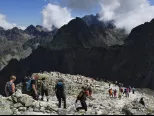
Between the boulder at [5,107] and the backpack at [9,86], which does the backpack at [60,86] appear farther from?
the boulder at [5,107]

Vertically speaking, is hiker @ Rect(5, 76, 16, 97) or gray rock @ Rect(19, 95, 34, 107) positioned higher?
hiker @ Rect(5, 76, 16, 97)

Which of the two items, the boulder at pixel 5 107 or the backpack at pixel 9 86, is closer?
the boulder at pixel 5 107

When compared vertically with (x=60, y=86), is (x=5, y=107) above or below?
below

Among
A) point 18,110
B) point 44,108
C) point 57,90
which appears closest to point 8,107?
point 18,110

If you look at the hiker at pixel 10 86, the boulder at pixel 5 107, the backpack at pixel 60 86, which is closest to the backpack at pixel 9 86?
the hiker at pixel 10 86

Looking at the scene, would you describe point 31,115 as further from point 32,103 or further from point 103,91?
point 103,91

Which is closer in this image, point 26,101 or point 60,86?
point 26,101

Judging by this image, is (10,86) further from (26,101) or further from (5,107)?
(5,107)

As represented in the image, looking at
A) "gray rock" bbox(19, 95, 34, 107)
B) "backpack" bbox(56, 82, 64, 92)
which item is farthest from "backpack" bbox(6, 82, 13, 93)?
"backpack" bbox(56, 82, 64, 92)

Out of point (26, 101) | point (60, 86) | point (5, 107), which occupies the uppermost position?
point (60, 86)

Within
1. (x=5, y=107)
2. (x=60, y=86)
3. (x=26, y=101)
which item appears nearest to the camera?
(x=5, y=107)

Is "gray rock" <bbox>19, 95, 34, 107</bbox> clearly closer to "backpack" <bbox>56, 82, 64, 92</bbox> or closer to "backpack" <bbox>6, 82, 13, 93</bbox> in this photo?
"backpack" <bbox>6, 82, 13, 93</bbox>

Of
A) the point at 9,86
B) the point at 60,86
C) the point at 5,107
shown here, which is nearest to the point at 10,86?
the point at 9,86

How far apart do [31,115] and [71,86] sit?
113 ft
